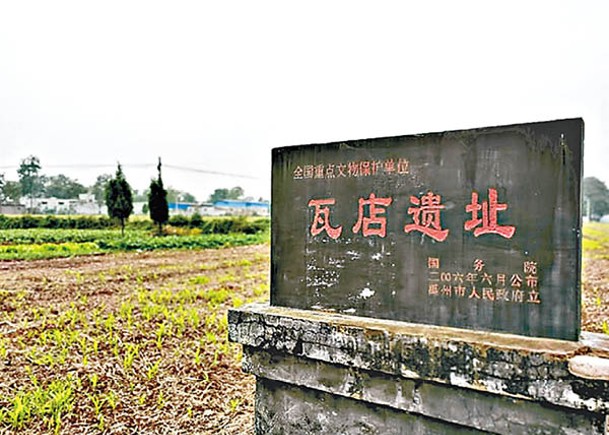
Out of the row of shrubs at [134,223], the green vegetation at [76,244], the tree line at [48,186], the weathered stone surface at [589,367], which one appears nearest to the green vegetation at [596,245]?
the weathered stone surface at [589,367]

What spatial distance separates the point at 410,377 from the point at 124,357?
2743 millimetres

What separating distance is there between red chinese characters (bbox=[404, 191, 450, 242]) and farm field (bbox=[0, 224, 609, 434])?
1.65 m

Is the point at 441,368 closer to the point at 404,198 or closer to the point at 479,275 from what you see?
the point at 479,275

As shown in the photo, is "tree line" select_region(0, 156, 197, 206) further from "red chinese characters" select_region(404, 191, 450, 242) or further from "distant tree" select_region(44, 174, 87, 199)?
"red chinese characters" select_region(404, 191, 450, 242)

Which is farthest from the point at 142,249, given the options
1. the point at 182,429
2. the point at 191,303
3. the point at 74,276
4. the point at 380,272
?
the point at 380,272

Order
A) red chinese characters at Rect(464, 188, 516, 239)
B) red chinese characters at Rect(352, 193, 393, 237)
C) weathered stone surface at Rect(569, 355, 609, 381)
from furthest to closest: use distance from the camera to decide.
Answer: red chinese characters at Rect(352, 193, 393, 237) → red chinese characters at Rect(464, 188, 516, 239) → weathered stone surface at Rect(569, 355, 609, 381)

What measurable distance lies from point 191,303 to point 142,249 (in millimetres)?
9621

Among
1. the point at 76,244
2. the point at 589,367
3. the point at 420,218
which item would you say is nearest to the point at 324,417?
the point at 420,218

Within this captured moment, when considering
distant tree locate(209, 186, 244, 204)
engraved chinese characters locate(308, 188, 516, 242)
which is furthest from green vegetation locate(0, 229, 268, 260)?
distant tree locate(209, 186, 244, 204)

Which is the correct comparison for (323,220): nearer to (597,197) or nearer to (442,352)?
(442,352)

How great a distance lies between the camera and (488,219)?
74.7 inches

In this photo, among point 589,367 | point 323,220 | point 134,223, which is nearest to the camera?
point 589,367

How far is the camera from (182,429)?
9.27ft

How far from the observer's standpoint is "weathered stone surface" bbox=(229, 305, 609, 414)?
64.7 inches
